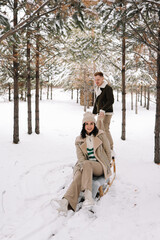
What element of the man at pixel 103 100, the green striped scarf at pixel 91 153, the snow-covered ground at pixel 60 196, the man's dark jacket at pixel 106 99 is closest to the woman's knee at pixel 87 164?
the green striped scarf at pixel 91 153

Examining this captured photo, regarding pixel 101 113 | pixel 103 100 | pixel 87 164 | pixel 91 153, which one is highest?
pixel 103 100

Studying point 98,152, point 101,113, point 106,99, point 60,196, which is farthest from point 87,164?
point 106,99

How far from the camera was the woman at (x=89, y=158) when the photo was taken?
334 centimetres

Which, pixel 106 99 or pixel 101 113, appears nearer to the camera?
pixel 101 113

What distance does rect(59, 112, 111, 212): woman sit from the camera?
11.0ft

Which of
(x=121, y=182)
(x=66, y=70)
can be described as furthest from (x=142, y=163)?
(x=66, y=70)

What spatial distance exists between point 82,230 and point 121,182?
6.37 feet

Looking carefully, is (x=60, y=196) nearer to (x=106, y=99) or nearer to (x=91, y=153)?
(x=91, y=153)

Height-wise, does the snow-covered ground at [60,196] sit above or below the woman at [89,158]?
below

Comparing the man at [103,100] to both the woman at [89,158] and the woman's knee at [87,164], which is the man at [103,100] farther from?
the woman's knee at [87,164]

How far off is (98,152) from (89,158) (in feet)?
0.93

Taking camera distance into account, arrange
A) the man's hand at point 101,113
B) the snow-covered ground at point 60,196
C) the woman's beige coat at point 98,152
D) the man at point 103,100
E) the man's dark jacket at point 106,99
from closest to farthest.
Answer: the snow-covered ground at point 60,196 → the woman's beige coat at point 98,152 → the man's hand at point 101,113 → the man at point 103,100 → the man's dark jacket at point 106,99

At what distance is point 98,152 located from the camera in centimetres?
372

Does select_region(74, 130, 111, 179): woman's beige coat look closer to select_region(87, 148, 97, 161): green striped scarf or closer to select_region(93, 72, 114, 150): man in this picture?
select_region(87, 148, 97, 161): green striped scarf
